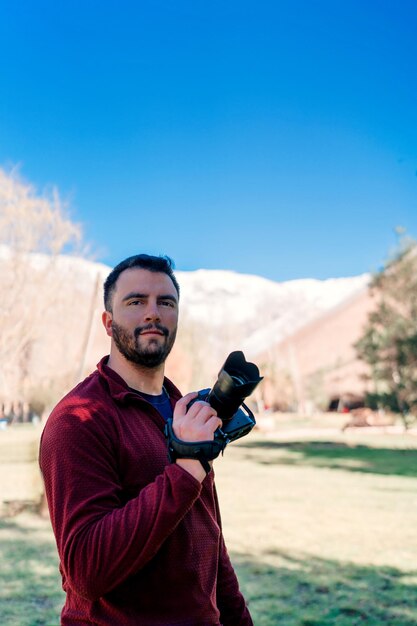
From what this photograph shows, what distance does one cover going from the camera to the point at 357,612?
5852mm

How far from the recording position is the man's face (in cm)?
208

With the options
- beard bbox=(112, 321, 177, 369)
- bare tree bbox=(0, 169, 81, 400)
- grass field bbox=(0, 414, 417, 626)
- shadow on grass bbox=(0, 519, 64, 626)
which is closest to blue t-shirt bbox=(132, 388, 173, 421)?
beard bbox=(112, 321, 177, 369)

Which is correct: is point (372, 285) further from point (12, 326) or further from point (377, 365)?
point (12, 326)

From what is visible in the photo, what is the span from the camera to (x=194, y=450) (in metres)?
1.66

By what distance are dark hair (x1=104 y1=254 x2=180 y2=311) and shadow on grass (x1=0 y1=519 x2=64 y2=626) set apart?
176 inches

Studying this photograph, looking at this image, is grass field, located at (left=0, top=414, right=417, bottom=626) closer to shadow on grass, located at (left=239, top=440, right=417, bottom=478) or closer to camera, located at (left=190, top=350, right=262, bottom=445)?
shadow on grass, located at (left=239, top=440, right=417, bottom=478)

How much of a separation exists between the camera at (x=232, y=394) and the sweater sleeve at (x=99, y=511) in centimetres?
23

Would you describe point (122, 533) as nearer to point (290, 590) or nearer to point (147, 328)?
point (147, 328)

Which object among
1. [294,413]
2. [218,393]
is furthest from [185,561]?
[294,413]

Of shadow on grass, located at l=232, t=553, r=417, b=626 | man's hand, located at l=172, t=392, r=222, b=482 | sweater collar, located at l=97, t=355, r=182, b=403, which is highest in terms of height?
sweater collar, located at l=97, t=355, r=182, b=403

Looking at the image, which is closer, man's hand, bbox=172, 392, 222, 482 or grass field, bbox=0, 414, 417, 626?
man's hand, bbox=172, 392, 222, 482

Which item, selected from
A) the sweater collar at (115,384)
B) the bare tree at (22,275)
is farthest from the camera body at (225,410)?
the bare tree at (22,275)

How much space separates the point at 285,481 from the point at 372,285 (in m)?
14.3

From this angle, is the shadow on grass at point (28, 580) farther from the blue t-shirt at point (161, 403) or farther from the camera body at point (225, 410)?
the camera body at point (225, 410)
